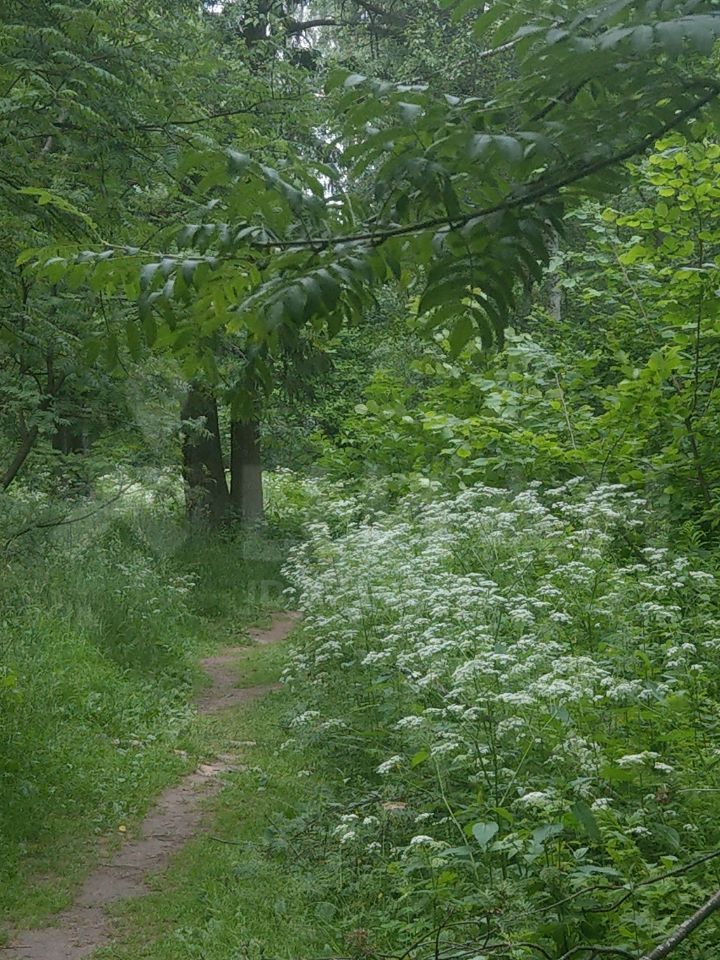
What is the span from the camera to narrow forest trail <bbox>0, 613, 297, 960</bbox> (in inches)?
194

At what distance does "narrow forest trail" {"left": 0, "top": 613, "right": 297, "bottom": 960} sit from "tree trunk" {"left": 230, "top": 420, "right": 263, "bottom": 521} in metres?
9.85

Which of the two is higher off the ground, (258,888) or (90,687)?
(90,687)

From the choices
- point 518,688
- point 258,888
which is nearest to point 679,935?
point 518,688

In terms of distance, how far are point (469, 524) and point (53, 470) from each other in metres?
7.58

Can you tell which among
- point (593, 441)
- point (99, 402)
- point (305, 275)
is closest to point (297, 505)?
point (99, 402)

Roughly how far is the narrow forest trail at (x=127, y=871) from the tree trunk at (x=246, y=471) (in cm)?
985

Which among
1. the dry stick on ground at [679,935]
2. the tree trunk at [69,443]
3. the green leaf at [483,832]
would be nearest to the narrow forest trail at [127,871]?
the green leaf at [483,832]

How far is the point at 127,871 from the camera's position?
19.0 ft

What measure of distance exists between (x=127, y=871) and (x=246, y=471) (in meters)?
11.9

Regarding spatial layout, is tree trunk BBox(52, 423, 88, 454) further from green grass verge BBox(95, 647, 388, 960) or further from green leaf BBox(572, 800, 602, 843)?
green leaf BBox(572, 800, 602, 843)

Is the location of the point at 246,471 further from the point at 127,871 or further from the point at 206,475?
the point at 127,871

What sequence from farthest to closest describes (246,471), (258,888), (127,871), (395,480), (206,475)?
(246,471)
(206,475)
(395,480)
(127,871)
(258,888)

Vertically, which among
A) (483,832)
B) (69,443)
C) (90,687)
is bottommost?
(90,687)

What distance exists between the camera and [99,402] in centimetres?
1012
